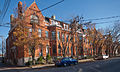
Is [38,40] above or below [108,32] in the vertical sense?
below

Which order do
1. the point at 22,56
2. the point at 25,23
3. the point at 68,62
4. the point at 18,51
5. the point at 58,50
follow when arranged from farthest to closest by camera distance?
1. the point at 58,50
2. the point at 18,51
3. the point at 22,56
4. the point at 25,23
5. the point at 68,62

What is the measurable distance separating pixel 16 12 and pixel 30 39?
5.29m

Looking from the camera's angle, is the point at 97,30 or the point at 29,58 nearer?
the point at 29,58

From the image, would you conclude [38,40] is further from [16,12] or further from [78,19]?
[78,19]

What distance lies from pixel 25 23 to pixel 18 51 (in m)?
8.53

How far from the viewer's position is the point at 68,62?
786 inches

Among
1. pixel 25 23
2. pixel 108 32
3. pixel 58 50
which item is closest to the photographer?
pixel 25 23

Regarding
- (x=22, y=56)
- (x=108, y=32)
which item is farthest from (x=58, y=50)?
(x=108, y=32)

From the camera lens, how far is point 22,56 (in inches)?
988

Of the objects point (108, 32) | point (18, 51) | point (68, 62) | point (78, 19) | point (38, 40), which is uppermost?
point (78, 19)

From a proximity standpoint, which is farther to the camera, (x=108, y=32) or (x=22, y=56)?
(x=108, y=32)

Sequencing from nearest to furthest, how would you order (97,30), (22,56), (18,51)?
(22,56) < (18,51) < (97,30)

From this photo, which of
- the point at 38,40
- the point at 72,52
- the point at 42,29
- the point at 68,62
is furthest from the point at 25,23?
the point at 72,52

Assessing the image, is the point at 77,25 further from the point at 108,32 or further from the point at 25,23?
the point at 108,32
